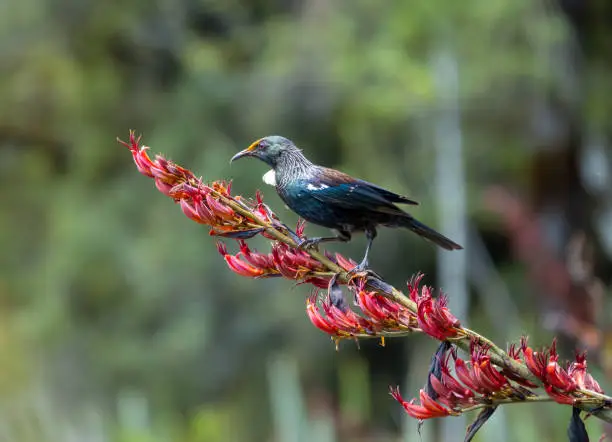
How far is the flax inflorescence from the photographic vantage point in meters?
0.92

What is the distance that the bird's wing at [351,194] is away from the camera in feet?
4.87

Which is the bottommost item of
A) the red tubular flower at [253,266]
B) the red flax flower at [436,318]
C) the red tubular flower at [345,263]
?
the red flax flower at [436,318]

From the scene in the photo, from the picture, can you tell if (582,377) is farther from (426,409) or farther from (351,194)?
(351,194)

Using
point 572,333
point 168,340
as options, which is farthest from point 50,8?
point 572,333

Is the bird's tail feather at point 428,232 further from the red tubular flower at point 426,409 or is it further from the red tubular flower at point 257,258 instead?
the red tubular flower at point 426,409

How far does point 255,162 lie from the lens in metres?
5.37

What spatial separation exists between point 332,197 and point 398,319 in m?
0.56

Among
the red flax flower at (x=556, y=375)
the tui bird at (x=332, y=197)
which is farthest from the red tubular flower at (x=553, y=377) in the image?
Answer: the tui bird at (x=332, y=197)

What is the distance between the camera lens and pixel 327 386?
20.1 ft

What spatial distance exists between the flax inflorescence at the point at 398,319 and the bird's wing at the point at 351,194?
1.01ft

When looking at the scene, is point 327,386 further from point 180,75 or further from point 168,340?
point 180,75

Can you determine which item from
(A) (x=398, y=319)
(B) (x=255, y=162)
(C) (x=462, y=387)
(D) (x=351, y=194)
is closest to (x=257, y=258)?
(A) (x=398, y=319)

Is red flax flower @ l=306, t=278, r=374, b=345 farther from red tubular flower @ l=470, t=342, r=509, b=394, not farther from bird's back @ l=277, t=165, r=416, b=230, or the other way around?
bird's back @ l=277, t=165, r=416, b=230

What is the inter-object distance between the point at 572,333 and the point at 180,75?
392cm
